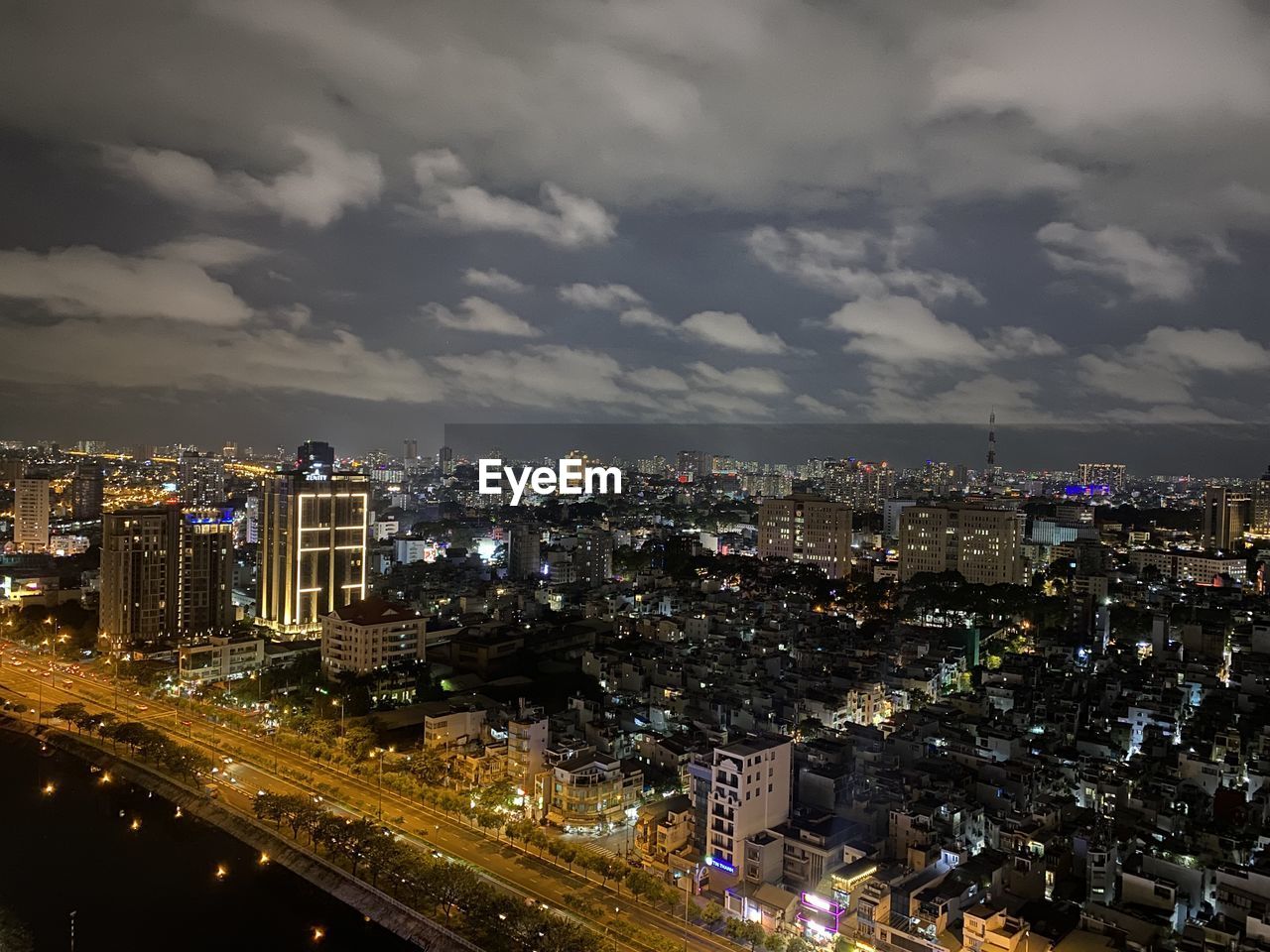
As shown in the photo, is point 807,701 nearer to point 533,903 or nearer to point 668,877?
point 668,877

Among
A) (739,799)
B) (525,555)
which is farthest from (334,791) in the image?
(525,555)

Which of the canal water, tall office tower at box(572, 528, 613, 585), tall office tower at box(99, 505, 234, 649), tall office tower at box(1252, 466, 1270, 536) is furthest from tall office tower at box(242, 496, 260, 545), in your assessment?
tall office tower at box(1252, 466, 1270, 536)

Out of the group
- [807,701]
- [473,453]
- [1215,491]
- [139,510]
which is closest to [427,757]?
[807,701]

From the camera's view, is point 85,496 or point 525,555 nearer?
point 525,555

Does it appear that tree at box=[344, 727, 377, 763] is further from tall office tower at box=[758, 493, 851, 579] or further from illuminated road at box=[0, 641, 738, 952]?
tall office tower at box=[758, 493, 851, 579]

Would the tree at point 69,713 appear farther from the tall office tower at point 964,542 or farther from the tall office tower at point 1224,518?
the tall office tower at point 1224,518
